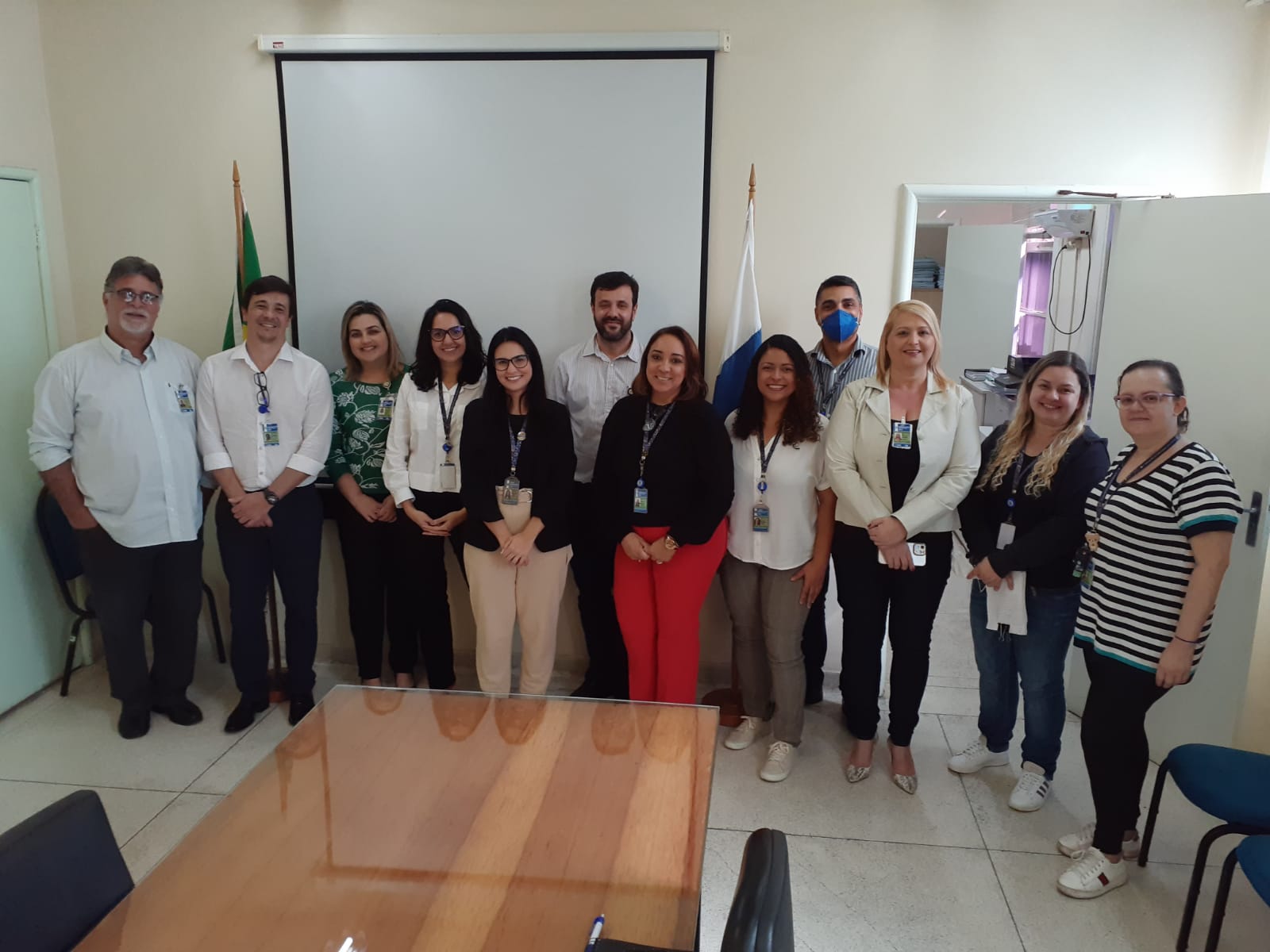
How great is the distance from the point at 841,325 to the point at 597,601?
1496 mm

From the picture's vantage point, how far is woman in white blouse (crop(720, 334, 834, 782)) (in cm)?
296

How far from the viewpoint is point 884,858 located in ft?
8.82

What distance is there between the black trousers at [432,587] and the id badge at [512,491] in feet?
1.04

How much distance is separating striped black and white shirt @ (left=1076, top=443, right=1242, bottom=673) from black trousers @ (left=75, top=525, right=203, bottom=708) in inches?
130

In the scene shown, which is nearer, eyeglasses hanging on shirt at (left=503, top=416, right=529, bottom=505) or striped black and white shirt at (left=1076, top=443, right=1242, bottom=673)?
striped black and white shirt at (left=1076, top=443, right=1242, bottom=673)

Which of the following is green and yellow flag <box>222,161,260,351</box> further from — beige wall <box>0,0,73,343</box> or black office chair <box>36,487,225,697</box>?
black office chair <box>36,487,225,697</box>

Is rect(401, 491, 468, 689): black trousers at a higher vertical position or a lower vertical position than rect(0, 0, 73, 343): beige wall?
lower

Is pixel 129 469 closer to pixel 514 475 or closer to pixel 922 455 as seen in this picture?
pixel 514 475

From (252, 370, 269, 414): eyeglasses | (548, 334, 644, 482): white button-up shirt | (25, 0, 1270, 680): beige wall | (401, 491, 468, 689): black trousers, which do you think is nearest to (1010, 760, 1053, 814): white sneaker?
(25, 0, 1270, 680): beige wall

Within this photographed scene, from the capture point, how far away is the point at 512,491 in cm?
311

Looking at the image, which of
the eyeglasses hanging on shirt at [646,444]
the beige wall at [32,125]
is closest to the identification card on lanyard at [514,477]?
the eyeglasses hanging on shirt at [646,444]

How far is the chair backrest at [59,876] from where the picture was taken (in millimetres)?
1267

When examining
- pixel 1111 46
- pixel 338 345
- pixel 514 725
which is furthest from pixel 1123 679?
pixel 338 345

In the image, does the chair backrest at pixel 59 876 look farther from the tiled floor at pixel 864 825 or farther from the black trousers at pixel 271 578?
the black trousers at pixel 271 578
